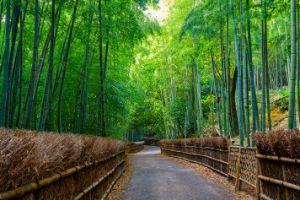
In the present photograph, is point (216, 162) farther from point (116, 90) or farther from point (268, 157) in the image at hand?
point (268, 157)

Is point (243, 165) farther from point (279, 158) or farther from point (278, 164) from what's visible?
point (279, 158)

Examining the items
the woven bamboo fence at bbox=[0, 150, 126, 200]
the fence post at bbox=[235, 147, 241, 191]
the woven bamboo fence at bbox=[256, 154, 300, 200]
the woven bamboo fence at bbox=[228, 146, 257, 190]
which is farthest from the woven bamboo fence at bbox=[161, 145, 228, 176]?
the woven bamboo fence at bbox=[0, 150, 126, 200]

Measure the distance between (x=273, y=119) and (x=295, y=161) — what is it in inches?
503

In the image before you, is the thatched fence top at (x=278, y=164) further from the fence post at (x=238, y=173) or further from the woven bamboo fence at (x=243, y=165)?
the fence post at (x=238, y=173)

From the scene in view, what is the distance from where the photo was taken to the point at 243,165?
Answer: 6.11m

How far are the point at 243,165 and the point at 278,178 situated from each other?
2.24 metres

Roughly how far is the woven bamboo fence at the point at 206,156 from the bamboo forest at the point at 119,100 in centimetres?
5

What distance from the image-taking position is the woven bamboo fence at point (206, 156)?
314 inches

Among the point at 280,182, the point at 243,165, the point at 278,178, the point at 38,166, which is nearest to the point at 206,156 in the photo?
the point at 243,165

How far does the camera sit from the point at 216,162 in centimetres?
877

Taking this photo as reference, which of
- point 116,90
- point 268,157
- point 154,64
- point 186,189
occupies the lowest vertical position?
point 186,189

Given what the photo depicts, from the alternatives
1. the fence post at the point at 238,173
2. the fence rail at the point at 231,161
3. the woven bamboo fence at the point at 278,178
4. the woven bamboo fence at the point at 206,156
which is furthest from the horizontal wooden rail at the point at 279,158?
the woven bamboo fence at the point at 206,156

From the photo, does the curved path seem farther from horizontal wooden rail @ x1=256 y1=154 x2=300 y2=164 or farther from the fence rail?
horizontal wooden rail @ x1=256 y1=154 x2=300 y2=164

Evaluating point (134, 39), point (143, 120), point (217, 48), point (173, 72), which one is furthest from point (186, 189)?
point (143, 120)
